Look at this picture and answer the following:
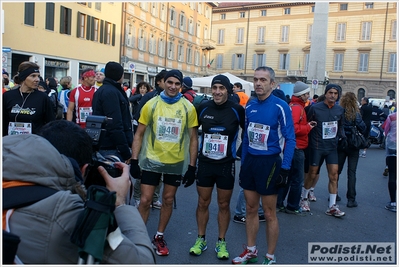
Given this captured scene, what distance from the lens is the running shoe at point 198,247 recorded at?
14.0 ft

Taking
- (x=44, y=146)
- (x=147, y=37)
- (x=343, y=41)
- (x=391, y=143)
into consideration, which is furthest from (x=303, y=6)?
(x=44, y=146)

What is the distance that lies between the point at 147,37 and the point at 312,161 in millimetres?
33539

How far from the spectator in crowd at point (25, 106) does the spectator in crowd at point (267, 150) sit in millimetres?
2570

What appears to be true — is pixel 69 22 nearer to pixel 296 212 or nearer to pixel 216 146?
pixel 296 212

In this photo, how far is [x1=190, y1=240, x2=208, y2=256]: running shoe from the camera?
4270 millimetres

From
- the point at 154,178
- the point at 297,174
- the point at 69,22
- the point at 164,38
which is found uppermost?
the point at 164,38

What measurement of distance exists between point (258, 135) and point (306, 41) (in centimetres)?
5239

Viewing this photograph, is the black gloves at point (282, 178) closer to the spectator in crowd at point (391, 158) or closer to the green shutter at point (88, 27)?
the spectator in crowd at point (391, 158)

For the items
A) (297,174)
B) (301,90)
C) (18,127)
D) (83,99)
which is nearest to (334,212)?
(297,174)

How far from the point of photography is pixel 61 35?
25406 mm

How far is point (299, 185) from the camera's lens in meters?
5.88

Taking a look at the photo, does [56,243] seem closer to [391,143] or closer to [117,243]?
[117,243]

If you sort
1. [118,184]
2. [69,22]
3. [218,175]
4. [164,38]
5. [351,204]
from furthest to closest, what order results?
[164,38] → [69,22] → [351,204] → [218,175] → [118,184]

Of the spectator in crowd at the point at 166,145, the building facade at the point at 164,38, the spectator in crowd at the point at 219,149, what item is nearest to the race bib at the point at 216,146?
the spectator in crowd at the point at 219,149
